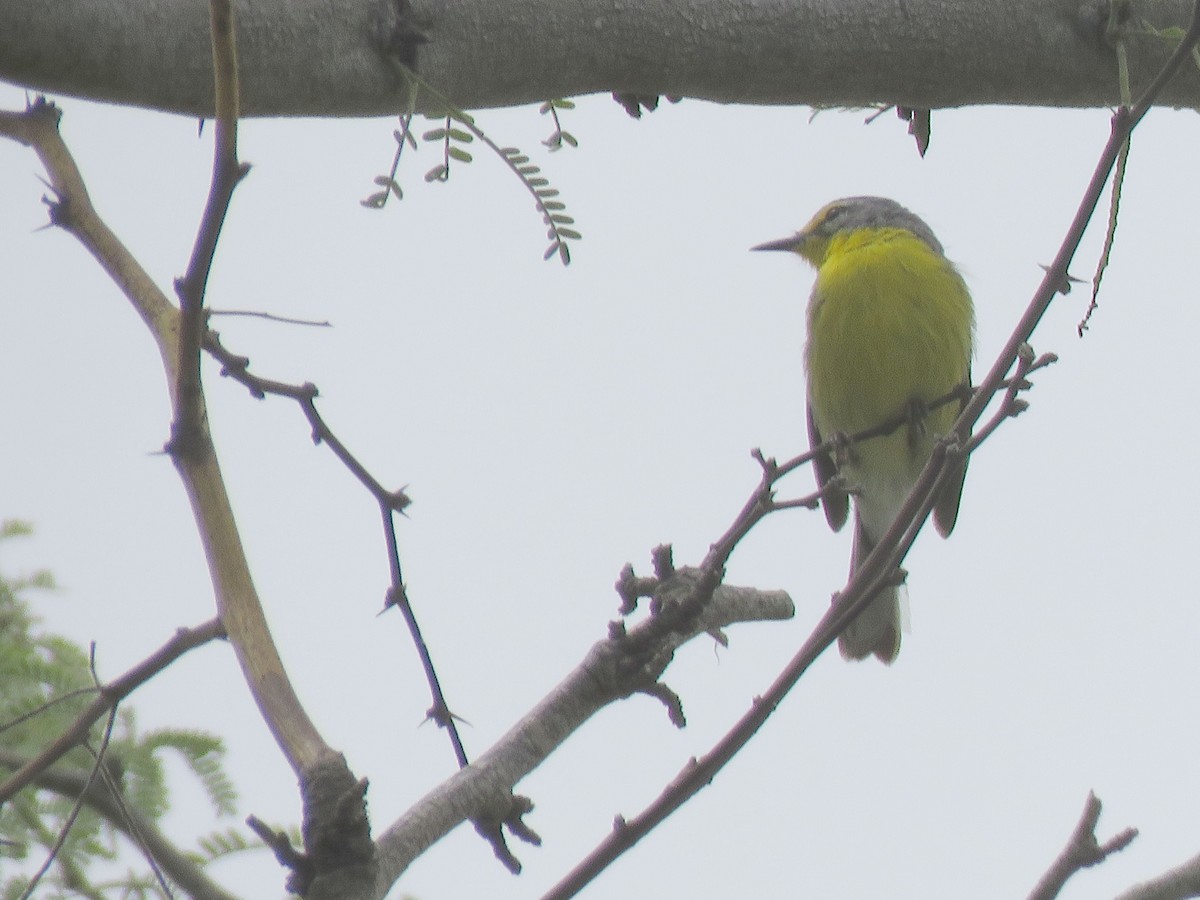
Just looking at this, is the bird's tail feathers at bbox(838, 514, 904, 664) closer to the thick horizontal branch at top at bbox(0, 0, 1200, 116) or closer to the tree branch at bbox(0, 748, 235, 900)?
the thick horizontal branch at top at bbox(0, 0, 1200, 116)

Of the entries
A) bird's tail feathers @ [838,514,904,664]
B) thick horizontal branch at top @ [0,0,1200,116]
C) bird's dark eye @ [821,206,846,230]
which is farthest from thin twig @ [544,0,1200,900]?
bird's dark eye @ [821,206,846,230]

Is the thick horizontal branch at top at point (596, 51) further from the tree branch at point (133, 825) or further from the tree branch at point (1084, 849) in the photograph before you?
the tree branch at point (1084, 849)

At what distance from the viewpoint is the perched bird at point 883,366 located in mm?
5258

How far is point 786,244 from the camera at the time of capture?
637 centimetres

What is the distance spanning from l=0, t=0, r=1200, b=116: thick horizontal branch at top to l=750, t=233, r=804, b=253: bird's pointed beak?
3.10 metres

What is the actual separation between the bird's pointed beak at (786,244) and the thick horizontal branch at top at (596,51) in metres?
3.10

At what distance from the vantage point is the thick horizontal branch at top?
2000mm

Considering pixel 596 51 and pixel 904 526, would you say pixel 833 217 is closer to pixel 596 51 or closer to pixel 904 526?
pixel 596 51

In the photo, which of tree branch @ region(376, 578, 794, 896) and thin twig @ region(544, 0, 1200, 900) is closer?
thin twig @ region(544, 0, 1200, 900)

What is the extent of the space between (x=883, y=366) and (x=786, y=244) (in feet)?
4.22

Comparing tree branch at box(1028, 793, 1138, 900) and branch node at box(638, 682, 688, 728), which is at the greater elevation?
branch node at box(638, 682, 688, 728)

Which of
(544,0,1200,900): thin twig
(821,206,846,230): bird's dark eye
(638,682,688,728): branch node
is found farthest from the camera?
(821,206,846,230): bird's dark eye

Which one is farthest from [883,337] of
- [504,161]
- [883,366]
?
[504,161]

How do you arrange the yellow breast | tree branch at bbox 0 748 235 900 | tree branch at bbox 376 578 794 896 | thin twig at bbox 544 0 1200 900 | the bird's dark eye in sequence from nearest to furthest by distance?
tree branch at bbox 0 748 235 900
thin twig at bbox 544 0 1200 900
tree branch at bbox 376 578 794 896
the yellow breast
the bird's dark eye
